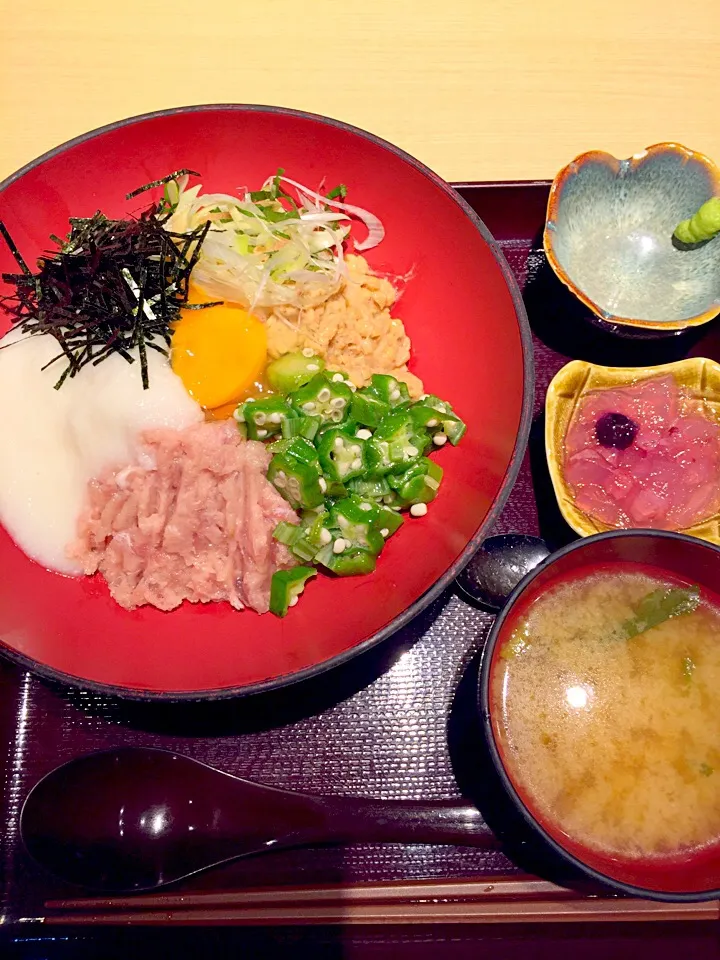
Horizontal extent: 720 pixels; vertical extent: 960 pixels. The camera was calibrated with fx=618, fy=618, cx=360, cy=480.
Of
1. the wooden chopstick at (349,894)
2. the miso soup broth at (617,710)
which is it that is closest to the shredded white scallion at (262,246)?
the miso soup broth at (617,710)

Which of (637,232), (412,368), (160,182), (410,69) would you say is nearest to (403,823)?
(412,368)

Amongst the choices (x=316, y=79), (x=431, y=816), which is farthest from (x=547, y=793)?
(x=316, y=79)

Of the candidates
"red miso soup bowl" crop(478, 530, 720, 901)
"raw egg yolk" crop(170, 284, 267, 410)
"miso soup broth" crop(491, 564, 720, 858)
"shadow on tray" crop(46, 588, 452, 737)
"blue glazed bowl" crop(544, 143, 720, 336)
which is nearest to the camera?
"red miso soup bowl" crop(478, 530, 720, 901)

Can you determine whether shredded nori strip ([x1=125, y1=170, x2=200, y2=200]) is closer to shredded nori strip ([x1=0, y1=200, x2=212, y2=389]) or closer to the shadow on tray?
shredded nori strip ([x1=0, y1=200, x2=212, y2=389])

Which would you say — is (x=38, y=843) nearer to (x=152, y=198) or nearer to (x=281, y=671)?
(x=281, y=671)

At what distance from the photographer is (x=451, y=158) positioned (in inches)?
90.0

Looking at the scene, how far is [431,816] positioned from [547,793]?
12.8 inches

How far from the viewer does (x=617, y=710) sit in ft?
4.65

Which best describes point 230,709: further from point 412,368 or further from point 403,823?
point 412,368

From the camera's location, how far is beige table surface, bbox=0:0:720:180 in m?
2.32

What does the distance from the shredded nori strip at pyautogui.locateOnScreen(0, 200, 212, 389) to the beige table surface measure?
85 centimetres

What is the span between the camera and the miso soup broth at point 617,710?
1.32 m

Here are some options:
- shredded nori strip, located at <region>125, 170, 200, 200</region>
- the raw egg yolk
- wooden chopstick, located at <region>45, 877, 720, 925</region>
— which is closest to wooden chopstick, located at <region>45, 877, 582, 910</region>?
wooden chopstick, located at <region>45, 877, 720, 925</region>

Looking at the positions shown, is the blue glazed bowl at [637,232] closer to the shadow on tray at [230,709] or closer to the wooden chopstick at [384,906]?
the shadow on tray at [230,709]
